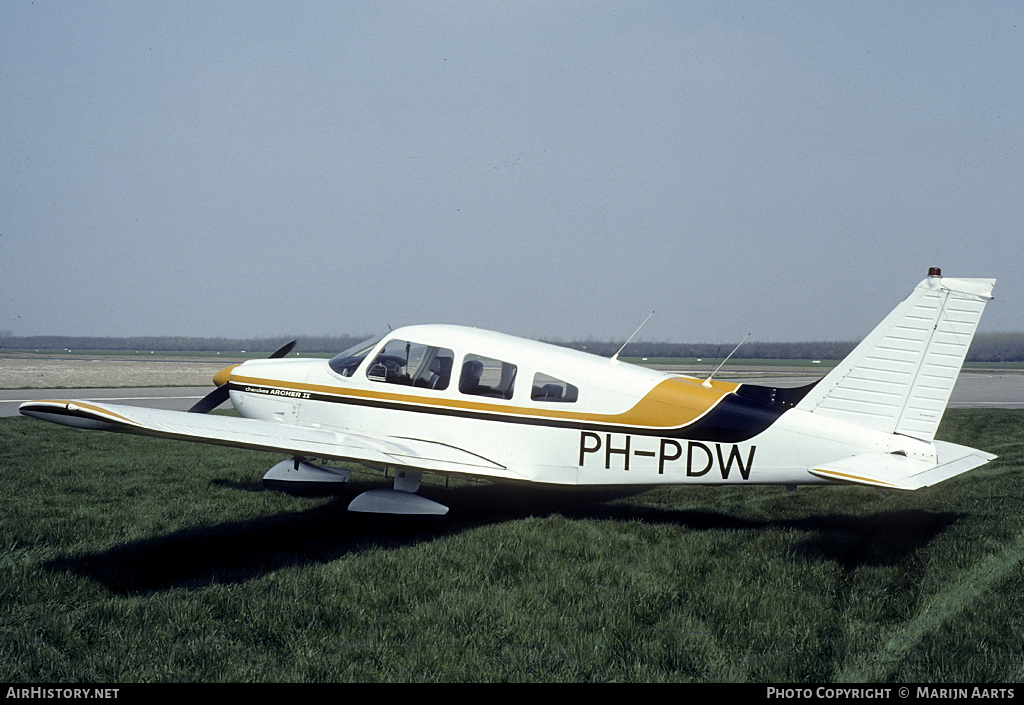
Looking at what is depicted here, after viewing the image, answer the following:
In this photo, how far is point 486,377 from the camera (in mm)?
7828

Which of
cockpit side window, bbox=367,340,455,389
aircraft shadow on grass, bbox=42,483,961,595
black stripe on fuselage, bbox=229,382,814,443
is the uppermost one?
cockpit side window, bbox=367,340,455,389

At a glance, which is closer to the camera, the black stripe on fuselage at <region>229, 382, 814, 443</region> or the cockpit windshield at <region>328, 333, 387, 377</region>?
the black stripe on fuselage at <region>229, 382, 814, 443</region>

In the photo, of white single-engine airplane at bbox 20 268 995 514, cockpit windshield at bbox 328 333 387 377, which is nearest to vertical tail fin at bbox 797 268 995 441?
Result: white single-engine airplane at bbox 20 268 995 514

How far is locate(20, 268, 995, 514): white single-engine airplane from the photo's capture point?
6645 millimetres

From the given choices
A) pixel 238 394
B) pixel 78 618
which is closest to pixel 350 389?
pixel 238 394

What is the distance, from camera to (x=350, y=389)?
8.35 m

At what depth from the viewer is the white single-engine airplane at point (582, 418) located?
664 centimetres

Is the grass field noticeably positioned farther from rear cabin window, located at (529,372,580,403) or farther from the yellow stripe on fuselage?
rear cabin window, located at (529,372,580,403)

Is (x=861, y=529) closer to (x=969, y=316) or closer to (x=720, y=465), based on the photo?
(x=720, y=465)

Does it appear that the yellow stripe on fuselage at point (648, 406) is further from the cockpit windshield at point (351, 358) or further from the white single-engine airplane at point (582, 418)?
the cockpit windshield at point (351, 358)

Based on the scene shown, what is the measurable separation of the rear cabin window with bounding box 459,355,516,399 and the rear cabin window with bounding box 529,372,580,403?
0.27 m

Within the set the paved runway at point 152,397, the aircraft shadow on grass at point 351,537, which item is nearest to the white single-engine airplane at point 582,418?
the aircraft shadow on grass at point 351,537

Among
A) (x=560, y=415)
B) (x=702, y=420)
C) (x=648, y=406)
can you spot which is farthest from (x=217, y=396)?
(x=702, y=420)

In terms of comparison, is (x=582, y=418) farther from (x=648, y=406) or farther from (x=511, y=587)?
Result: (x=511, y=587)
